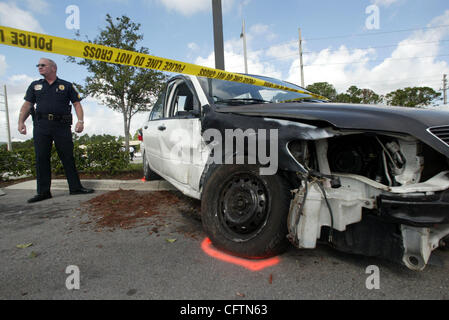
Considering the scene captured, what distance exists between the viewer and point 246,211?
6.34ft

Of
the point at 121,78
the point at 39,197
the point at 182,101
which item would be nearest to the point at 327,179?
the point at 182,101

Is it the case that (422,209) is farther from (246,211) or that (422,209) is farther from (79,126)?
(79,126)

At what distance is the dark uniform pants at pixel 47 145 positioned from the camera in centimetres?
393

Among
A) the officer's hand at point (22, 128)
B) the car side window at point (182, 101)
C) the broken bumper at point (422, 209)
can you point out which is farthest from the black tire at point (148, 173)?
the broken bumper at point (422, 209)

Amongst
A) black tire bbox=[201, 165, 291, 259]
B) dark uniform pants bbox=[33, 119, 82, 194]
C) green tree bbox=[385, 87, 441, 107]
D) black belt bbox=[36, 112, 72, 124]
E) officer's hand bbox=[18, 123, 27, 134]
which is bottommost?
black tire bbox=[201, 165, 291, 259]

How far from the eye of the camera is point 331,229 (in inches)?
65.2

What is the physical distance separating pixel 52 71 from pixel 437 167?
15.2 ft

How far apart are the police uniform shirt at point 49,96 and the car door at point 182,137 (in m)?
1.71

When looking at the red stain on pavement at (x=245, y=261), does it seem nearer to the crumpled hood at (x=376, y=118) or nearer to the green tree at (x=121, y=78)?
the crumpled hood at (x=376, y=118)

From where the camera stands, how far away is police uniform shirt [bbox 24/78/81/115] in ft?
12.7

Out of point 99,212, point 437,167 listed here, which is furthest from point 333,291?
point 99,212

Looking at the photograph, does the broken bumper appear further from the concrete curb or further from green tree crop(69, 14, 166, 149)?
green tree crop(69, 14, 166, 149)

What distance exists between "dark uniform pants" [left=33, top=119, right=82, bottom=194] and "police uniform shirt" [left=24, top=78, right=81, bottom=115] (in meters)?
0.19

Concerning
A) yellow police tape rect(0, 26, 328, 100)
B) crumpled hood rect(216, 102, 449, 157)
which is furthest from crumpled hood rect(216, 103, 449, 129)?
yellow police tape rect(0, 26, 328, 100)
